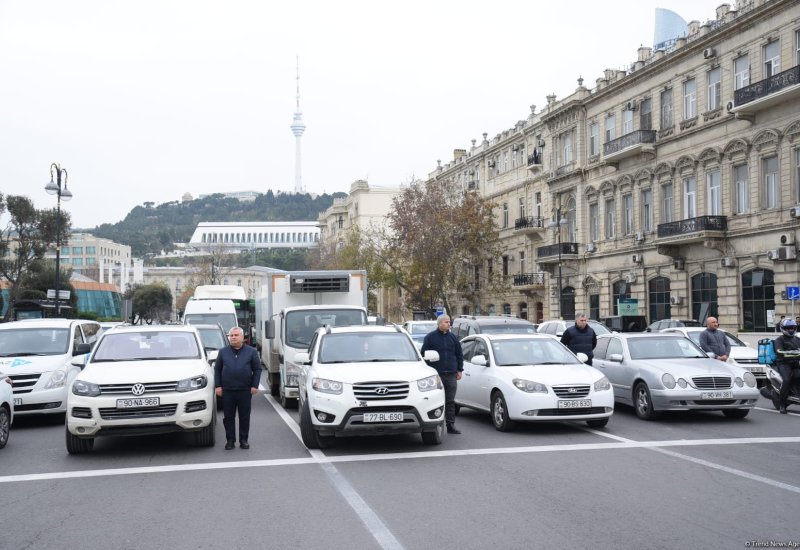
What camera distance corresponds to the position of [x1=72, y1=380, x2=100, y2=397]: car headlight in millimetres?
10578

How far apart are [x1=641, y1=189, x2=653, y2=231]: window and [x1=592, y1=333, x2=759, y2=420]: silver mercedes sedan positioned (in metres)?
27.5

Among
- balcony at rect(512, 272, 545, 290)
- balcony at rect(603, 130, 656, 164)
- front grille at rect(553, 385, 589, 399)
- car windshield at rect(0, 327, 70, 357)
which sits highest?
balcony at rect(603, 130, 656, 164)

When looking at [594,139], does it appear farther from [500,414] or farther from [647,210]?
[500,414]

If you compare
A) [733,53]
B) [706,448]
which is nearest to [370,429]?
[706,448]

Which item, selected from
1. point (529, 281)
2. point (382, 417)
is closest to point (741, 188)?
point (529, 281)

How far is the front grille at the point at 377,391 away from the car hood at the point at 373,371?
7 centimetres

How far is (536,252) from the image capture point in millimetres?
53562

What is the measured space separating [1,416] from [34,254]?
133 feet

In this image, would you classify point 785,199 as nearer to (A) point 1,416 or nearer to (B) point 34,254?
(A) point 1,416

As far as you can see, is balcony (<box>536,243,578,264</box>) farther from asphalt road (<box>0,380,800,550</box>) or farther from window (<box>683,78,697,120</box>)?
asphalt road (<box>0,380,800,550</box>)

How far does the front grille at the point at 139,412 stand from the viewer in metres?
10.5

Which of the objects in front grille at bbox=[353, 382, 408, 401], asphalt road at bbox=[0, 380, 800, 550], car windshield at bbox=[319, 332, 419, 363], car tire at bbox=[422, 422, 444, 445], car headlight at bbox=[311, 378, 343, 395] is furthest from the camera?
car windshield at bbox=[319, 332, 419, 363]

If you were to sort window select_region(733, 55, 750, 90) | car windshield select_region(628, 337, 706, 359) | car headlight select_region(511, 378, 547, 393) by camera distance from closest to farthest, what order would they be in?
car headlight select_region(511, 378, 547, 393) < car windshield select_region(628, 337, 706, 359) < window select_region(733, 55, 750, 90)

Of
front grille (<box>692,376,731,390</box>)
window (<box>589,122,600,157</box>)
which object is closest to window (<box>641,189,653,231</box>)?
window (<box>589,122,600,157</box>)
